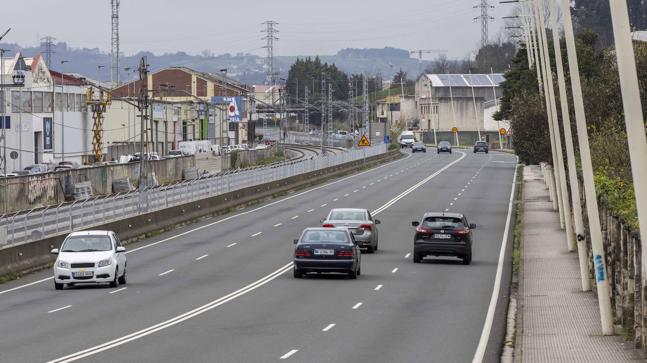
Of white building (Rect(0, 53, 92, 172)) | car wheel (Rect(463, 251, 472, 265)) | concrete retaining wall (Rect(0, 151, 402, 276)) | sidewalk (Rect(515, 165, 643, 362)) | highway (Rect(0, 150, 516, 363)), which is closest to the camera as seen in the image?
sidewalk (Rect(515, 165, 643, 362))

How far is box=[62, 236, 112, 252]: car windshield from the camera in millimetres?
31391

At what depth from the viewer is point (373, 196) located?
72.8m

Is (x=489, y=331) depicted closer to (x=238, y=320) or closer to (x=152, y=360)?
(x=238, y=320)

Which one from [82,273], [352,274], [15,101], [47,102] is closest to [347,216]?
[352,274]

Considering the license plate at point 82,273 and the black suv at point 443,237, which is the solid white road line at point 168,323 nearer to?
the license plate at point 82,273

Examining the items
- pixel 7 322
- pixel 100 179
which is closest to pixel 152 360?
pixel 7 322

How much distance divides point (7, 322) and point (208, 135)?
151m

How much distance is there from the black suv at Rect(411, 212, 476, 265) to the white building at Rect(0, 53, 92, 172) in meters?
61.8

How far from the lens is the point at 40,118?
11262 cm

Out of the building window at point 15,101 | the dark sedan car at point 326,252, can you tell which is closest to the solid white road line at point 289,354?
the dark sedan car at point 326,252

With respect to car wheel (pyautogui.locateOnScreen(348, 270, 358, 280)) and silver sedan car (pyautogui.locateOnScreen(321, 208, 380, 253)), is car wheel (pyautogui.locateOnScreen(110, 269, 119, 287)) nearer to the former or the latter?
car wheel (pyautogui.locateOnScreen(348, 270, 358, 280))

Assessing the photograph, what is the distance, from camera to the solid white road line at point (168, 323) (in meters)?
19.0

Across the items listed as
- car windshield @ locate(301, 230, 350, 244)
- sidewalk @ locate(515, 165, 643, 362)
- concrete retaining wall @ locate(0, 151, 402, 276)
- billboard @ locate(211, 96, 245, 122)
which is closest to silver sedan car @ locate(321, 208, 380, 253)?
sidewalk @ locate(515, 165, 643, 362)

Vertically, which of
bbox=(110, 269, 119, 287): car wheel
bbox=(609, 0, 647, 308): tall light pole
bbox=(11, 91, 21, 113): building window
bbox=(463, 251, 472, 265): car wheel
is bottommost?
bbox=(463, 251, 472, 265): car wheel
